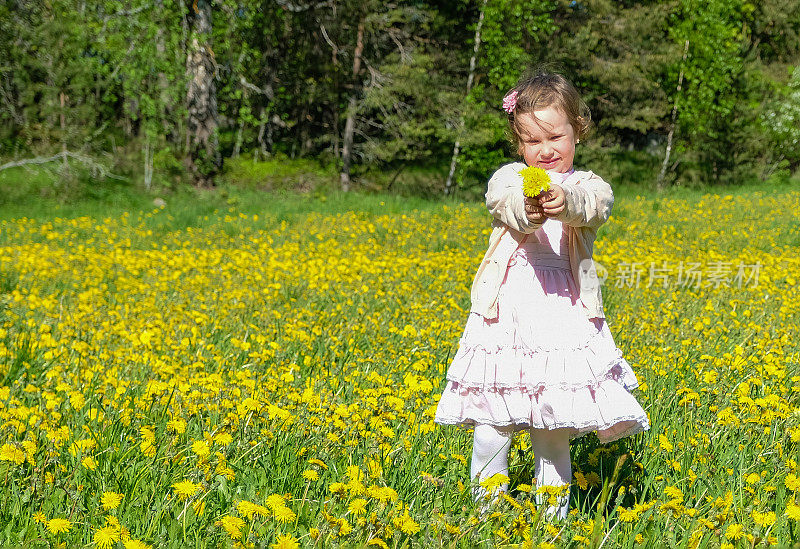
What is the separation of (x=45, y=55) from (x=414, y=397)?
47.0ft

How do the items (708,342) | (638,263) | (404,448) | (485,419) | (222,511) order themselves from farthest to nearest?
(638,263) < (708,342) < (404,448) < (485,419) < (222,511)

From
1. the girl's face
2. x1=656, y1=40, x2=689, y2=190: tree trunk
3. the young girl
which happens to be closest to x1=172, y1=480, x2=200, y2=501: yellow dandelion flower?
the young girl

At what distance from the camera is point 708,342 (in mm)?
4191

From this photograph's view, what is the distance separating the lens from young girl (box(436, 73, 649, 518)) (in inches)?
87.0

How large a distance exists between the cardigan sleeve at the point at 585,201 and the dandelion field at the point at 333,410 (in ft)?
2.23

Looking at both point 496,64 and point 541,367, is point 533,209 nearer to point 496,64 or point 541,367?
point 541,367

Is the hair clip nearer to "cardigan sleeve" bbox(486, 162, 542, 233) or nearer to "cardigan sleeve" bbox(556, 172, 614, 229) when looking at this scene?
"cardigan sleeve" bbox(486, 162, 542, 233)

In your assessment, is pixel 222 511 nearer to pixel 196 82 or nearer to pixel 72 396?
pixel 72 396

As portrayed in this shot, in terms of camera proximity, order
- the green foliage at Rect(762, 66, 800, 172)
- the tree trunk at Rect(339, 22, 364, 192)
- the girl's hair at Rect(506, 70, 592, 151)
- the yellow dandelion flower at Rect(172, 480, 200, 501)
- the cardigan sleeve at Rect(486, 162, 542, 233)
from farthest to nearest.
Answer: the green foliage at Rect(762, 66, 800, 172) < the tree trunk at Rect(339, 22, 364, 192) < the girl's hair at Rect(506, 70, 592, 151) < the cardigan sleeve at Rect(486, 162, 542, 233) < the yellow dandelion flower at Rect(172, 480, 200, 501)

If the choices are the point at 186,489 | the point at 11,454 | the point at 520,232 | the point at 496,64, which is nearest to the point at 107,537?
the point at 186,489

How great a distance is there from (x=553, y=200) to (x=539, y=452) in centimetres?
85

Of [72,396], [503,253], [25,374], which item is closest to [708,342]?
[503,253]

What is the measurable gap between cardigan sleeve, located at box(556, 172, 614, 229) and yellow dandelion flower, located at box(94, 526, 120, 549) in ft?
4.56

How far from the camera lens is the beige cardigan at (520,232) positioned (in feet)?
7.11
